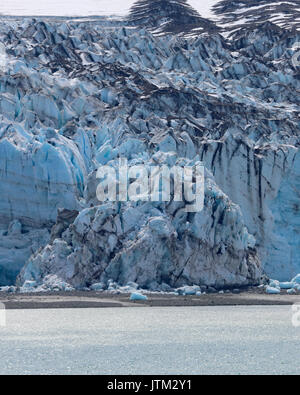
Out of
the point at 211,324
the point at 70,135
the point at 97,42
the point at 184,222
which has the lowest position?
the point at 211,324

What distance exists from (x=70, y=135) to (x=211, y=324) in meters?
19.0

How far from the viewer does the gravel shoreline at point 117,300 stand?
43.3 meters

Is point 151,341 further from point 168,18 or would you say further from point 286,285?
point 168,18

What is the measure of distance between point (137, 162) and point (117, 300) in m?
9.73

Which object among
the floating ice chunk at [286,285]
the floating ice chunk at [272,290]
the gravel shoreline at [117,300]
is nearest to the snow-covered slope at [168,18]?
the floating ice chunk at [286,285]

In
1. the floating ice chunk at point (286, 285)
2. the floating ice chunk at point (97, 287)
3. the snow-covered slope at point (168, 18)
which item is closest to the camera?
the floating ice chunk at point (97, 287)

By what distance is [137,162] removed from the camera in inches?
2037

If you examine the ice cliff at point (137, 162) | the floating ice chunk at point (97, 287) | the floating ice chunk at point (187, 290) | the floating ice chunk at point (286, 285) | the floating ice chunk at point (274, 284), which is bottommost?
the floating ice chunk at point (286, 285)

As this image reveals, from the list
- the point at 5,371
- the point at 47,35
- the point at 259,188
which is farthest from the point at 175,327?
the point at 47,35

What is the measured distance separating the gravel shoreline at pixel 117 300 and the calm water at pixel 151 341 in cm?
39

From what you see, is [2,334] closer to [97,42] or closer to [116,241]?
[116,241]

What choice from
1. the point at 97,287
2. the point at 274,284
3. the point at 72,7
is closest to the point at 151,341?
the point at 97,287

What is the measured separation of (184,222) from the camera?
4878 centimetres

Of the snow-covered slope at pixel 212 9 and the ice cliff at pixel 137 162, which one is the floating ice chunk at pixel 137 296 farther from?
the snow-covered slope at pixel 212 9
